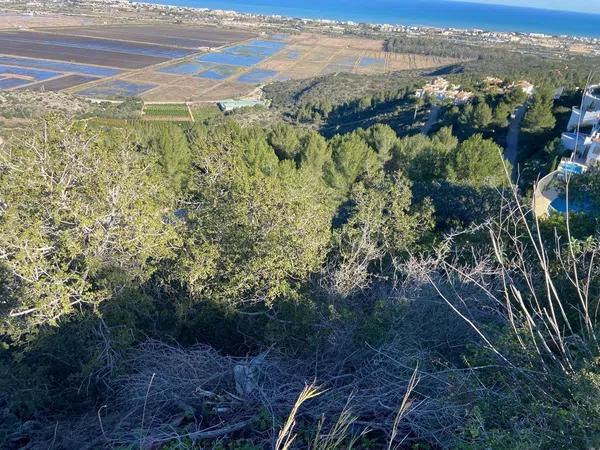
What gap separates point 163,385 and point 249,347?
179 centimetres

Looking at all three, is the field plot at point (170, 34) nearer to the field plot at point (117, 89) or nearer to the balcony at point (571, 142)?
the field plot at point (117, 89)

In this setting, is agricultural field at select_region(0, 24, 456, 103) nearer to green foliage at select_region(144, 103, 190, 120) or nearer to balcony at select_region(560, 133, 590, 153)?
green foliage at select_region(144, 103, 190, 120)

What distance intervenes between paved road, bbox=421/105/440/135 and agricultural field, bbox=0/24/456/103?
3000 cm

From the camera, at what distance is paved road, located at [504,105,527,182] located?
23558 mm

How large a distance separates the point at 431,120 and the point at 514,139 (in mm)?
7633

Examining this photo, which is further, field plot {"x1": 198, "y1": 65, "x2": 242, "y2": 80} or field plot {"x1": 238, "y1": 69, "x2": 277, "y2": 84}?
field plot {"x1": 198, "y1": 65, "x2": 242, "y2": 80}

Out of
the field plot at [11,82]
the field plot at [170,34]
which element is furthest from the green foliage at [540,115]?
the field plot at [170,34]

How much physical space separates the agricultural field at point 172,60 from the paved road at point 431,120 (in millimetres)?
30004

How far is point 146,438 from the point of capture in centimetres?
419

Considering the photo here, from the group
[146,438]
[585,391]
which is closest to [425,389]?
[585,391]

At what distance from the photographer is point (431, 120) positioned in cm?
3222

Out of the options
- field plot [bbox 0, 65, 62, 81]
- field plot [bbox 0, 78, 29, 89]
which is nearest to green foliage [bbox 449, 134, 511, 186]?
field plot [bbox 0, 78, 29, 89]

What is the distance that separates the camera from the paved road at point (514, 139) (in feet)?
77.3

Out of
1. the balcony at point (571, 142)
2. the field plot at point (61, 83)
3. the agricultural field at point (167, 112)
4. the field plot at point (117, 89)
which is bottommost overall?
the agricultural field at point (167, 112)
